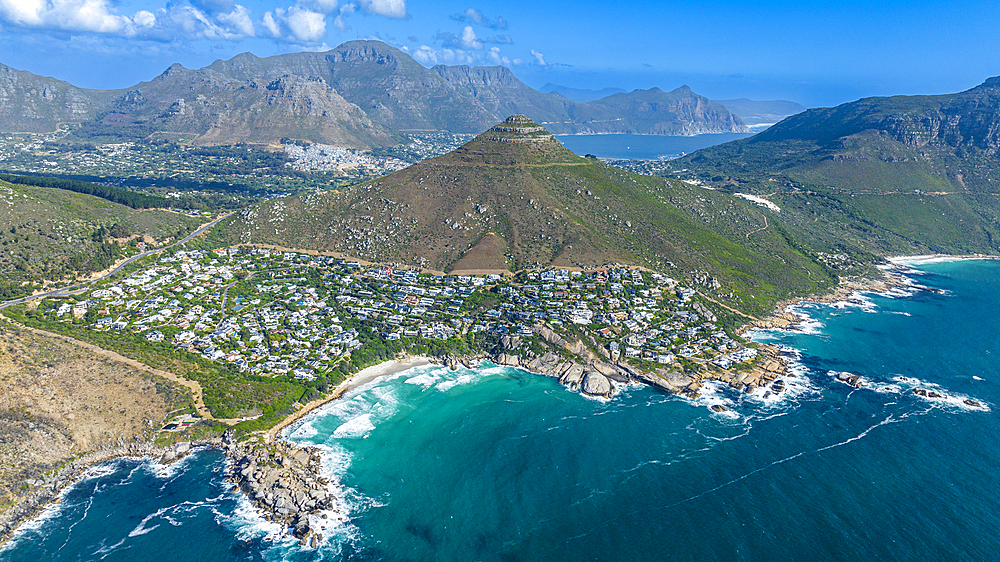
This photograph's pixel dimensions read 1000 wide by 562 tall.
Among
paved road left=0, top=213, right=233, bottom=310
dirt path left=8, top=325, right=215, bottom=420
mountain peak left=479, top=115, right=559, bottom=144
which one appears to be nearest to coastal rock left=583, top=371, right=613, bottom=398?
dirt path left=8, top=325, right=215, bottom=420

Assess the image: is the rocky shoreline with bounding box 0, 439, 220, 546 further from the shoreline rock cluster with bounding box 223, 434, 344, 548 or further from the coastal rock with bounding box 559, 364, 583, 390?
the coastal rock with bounding box 559, 364, 583, 390

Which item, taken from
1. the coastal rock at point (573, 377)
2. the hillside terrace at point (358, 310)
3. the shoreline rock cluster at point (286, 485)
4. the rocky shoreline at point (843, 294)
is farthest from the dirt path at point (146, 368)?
the rocky shoreline at point (843, 294)

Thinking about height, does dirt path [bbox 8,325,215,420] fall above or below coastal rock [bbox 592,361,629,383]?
above

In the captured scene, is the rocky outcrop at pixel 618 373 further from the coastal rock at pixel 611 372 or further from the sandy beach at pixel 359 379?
the sandy beach at pixel 359 379

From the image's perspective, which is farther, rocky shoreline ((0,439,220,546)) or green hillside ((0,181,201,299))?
green hillside ((0,181,201,299))

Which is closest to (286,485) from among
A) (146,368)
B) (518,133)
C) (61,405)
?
(146,368)

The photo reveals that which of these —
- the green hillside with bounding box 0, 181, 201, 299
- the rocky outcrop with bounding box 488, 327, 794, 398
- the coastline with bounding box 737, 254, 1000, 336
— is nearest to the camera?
the rocky outcrop with bounding box 488, 327, 794, 398

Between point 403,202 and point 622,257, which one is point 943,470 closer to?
point 622,257

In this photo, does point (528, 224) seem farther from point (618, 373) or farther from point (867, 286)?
point (867, 286)
